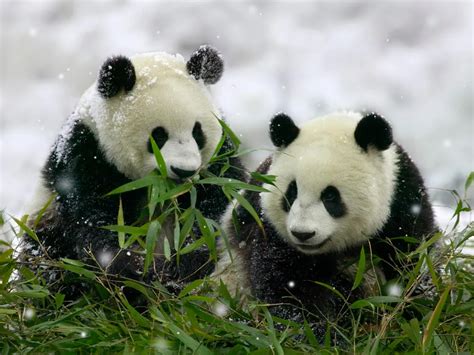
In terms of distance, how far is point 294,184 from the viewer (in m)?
3.24

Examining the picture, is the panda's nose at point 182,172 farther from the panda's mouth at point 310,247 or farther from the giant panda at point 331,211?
the panda's mouth at point 310,247

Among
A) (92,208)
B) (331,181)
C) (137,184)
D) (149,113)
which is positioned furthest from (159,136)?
(331,181)

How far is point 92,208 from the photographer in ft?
11.7

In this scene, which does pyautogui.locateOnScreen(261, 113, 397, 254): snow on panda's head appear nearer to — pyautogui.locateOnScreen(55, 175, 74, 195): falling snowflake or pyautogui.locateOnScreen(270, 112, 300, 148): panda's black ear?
pyautogui.locateOnScreen(270, 112, 300, 148): panda's black ear

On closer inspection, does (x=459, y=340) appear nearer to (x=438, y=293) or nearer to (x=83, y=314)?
(x=438, y=293)

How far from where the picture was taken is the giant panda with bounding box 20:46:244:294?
3.48 metres

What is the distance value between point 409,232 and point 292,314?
0.63 m

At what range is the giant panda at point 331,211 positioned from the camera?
317 centimetres

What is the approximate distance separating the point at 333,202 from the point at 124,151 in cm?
103

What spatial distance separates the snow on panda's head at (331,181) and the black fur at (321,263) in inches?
2.0

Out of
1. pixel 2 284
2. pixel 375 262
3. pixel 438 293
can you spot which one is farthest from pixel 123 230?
pixel 438 293

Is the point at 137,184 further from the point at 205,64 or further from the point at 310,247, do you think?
the point at 205,64

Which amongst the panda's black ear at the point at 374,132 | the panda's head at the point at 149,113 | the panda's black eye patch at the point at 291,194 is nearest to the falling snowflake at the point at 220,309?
the panda's black eye patch at the point at 291,194

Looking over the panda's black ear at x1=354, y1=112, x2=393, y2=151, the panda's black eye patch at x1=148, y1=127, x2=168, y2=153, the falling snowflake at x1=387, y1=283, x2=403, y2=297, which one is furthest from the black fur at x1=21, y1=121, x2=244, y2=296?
the falling snowflake at x1=387, y1=283, x2=403, y2=297
